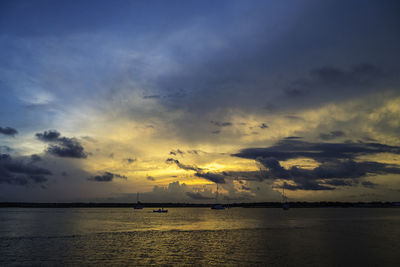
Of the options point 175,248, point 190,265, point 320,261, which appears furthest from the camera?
point 175,248

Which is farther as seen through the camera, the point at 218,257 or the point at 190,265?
the point at 218,257

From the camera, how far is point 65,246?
54750 mm

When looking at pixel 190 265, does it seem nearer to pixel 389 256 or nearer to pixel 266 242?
pixel 266 242

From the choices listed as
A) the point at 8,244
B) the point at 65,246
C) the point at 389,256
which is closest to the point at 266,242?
the point at 389,256

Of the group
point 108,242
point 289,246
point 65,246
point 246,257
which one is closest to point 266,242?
point 289,246

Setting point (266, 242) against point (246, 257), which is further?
point (266, 242)

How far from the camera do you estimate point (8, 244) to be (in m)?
56.8

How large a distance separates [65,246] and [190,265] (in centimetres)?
2706

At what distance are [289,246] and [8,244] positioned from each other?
51.7 metres

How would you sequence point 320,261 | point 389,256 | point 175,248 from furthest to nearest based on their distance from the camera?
1. point 175,248
2. point 389,256
3. point 320,261

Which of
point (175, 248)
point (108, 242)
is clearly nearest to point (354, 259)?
point (175, 248)

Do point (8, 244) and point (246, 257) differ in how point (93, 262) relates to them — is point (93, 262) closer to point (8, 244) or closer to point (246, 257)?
point (246, 257)

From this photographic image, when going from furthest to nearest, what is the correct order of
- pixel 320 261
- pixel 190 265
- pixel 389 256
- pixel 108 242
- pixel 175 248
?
1. pixel 108 242
2. pixel 175 248
3. pixel 389 256
4. pixel 320 261
5. pixel 190 265

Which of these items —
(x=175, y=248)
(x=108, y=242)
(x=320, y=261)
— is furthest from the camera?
(x=108, y=242)
